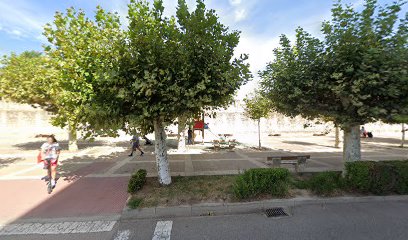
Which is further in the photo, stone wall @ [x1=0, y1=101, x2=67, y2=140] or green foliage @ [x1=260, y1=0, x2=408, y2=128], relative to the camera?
stone wall @ [x1=0, y1=101, x2=67, y2=140]

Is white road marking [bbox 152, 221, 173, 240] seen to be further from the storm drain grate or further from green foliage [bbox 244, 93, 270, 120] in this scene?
green foliage [bbox 244, 93, 270, 120]

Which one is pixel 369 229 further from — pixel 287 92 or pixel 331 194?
pixel 287 92

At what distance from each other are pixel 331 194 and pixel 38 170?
1187 centimetres

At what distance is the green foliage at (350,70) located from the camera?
202 inches

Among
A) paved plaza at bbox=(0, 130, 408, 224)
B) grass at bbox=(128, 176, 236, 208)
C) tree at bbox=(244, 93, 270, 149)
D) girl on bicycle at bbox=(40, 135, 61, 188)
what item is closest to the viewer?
paved plaza at bbox=(0, 130, 408, 224)

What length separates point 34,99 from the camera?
12391mm

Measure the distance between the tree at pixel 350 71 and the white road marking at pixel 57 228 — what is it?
6.04 meters

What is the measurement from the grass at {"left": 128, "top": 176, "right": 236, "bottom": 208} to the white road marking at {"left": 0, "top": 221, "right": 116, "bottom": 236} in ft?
2.84

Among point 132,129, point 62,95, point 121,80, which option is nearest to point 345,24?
point 121,80

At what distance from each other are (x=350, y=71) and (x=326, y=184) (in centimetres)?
330

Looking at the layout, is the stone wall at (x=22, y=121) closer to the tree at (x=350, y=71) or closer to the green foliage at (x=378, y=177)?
the tree at (x=350, y=71)

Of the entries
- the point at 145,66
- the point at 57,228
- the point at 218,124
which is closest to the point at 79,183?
the point at 57,228

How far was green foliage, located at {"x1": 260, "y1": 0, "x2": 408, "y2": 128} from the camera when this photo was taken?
16.8ft

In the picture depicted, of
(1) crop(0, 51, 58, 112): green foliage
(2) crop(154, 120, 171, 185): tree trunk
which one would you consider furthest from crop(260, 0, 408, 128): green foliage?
(1) crop(0, 51, 58, 112): green foliage
